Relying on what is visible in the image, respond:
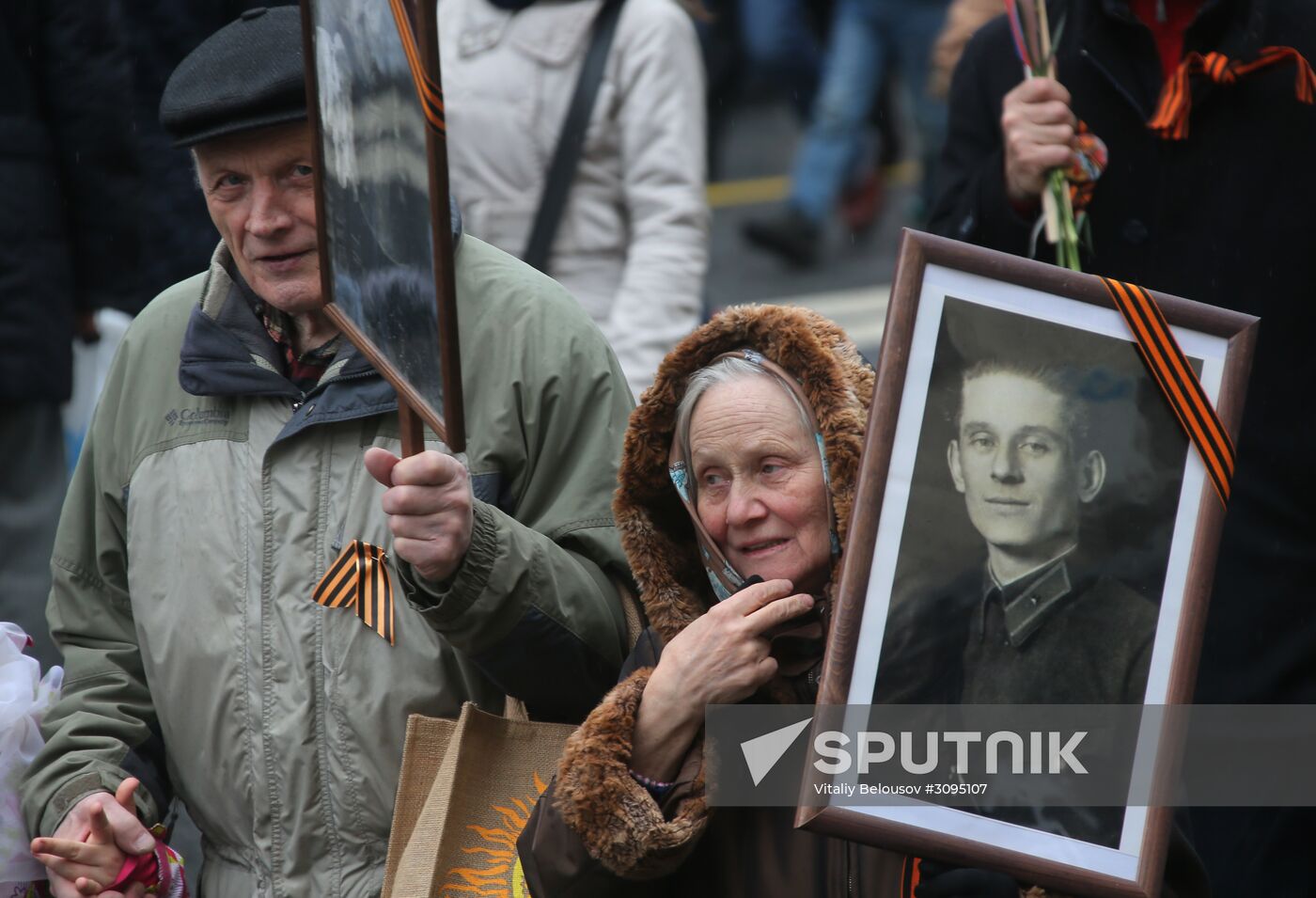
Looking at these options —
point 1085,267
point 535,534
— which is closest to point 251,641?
point 535,534

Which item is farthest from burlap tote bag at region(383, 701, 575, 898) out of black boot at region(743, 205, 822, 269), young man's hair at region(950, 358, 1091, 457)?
black boot at region(743, 205, 822, 269)

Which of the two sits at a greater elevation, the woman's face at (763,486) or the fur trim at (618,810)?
the woman's face at (763,486)

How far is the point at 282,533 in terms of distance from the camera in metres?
3.06

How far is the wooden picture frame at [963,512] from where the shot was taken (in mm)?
2416

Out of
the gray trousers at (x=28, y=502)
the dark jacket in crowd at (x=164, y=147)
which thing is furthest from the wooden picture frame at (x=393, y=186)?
the dark jacket in crowd at (x=164, y=147)

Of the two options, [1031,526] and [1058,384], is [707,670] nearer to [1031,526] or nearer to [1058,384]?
[1031,526]

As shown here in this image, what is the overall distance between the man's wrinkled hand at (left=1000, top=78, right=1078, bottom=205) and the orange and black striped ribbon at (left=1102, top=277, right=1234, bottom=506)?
973 millimetres

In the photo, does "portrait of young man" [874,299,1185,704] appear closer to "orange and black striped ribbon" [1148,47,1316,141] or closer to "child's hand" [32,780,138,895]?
"orange and black striped ribbon" [1148,47,1316,141]

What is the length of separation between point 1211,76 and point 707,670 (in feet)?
5.03

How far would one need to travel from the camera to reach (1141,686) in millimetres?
2451

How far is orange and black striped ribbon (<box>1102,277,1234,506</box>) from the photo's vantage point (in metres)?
2.47

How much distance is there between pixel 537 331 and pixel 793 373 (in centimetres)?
47

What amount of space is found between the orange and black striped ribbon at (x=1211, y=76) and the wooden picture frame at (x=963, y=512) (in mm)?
1061

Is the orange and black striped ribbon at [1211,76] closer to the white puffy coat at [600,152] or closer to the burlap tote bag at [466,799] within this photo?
the white puffy coat at [600,152]
